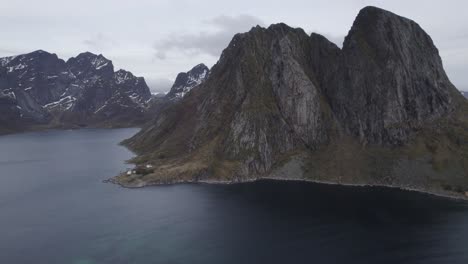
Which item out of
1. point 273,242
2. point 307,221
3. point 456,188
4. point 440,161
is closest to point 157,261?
point 273,242

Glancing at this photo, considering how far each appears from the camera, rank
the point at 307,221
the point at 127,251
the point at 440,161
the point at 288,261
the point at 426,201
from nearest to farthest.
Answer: the point at 288,261
the point at 127,251
the point at 307,221
the point at 426,201
the point at 440,161

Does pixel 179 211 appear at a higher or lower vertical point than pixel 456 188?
lower

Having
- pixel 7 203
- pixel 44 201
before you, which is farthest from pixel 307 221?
pixel 7 203

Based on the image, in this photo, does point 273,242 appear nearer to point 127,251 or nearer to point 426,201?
point 127,251

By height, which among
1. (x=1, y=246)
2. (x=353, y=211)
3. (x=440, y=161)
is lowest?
(x=1, y=246)

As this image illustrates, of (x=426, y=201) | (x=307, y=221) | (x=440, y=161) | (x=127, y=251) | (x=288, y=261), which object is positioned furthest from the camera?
(x=440, y=161)

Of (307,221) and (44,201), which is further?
(44,201)
